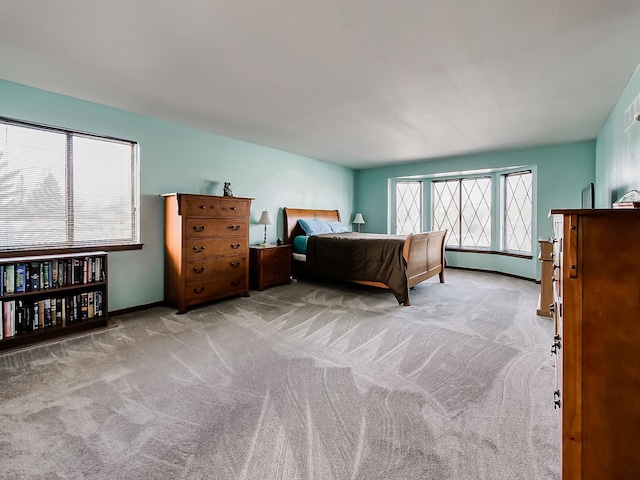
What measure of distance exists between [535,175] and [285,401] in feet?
18.4

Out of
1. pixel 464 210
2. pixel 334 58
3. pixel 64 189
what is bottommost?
pixel 64 189

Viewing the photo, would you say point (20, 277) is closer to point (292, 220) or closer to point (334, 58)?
point (334, 58)

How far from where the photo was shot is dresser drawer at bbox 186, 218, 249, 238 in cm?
362

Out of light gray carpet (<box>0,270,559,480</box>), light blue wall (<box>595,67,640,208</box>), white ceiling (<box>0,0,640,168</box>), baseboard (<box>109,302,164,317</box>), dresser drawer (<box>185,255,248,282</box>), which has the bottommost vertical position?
light gray carpet (<box>0,270,559,480</box>)

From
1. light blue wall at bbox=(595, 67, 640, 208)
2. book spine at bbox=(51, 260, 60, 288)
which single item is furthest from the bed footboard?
book spine at bbox=(51, 260, 60, 288)

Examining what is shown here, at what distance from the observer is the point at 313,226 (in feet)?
18.4

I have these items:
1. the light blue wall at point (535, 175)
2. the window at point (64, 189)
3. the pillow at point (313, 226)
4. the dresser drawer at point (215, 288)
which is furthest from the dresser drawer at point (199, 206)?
the light blue wall at point (535, 175)

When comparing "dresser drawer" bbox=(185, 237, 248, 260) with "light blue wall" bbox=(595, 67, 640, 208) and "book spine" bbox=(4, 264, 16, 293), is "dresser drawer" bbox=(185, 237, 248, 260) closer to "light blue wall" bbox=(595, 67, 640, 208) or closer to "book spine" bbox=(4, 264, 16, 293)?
"book spine" bbox=(4, 264, 16, 293)

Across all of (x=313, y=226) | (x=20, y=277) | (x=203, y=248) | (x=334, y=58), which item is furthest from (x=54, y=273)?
(x=313, y=226)

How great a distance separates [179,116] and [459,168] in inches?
198

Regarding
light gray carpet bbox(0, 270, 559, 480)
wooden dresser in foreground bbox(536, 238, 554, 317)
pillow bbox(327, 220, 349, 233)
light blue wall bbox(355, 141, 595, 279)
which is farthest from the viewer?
pillow bbox(327, 220, 349, 233)

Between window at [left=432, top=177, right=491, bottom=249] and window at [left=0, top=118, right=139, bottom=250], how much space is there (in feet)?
19.6

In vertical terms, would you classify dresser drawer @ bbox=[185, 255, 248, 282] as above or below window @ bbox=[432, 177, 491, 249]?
below

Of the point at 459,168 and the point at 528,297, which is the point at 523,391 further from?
the point at 459,168
